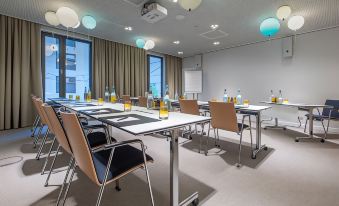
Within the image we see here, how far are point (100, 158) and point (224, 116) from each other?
1760 mm

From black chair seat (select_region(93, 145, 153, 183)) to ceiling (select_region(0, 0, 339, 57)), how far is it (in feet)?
9.59

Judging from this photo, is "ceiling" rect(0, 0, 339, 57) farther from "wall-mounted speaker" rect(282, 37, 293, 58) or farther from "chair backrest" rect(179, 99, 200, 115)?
"chair backrest" rect(179, 99, 200, 115)

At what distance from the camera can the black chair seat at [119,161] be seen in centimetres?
113

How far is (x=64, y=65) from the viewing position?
497 centimetres

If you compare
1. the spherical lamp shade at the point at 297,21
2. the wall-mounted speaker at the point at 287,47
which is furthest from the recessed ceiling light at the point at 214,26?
the wall-mounted speaker at the point at 287,47

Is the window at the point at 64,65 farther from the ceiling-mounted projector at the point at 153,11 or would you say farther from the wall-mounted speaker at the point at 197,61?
the wall-mounted speaker at the point at 197,61

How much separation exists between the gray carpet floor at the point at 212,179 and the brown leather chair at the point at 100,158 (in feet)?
1.58

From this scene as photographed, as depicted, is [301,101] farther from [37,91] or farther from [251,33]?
[37,91]

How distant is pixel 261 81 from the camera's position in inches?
231

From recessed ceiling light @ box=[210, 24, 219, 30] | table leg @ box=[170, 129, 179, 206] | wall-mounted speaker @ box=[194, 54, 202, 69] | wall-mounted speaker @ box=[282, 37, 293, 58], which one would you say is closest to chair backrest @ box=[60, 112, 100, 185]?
table leg @ box=[170, 129, 179, 206]

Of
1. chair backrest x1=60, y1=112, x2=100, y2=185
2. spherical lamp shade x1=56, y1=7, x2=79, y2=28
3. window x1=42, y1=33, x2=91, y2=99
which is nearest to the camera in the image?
chair backrest x1=60, y1=112, x2=100, y2=185

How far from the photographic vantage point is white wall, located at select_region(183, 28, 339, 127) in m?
4.57

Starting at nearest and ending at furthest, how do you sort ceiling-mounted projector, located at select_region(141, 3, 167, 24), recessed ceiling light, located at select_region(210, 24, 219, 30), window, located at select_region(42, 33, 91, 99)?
ceiling-mounted projector, located at select_region(141, 3, 167, 24) < recessed ceiling light, located at select_region(210, 24, 219, 30) < window, located at select_region(42, 33, 91, 99)

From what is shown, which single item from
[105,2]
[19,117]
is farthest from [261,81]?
[19,117]
